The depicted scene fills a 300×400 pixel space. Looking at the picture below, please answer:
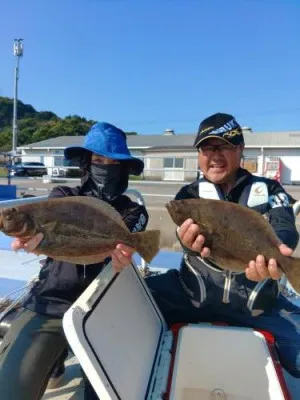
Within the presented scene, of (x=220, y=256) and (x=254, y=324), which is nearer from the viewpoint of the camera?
(x=220, y=256)

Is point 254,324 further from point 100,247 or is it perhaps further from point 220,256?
point 100,247

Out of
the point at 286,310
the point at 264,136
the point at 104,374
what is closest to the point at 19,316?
the point at 104,374

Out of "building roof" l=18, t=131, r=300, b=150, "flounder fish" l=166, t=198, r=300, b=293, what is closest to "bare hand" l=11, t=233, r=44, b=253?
"flounder fish" l=166, t=198, r=300, b=293

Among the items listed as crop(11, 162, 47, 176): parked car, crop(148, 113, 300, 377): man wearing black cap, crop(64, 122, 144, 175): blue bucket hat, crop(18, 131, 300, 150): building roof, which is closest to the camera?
crop(148, 113, 300, 377): man wearing black cap

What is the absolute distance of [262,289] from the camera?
8.30 ft

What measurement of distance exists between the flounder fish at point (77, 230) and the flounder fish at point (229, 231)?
0.90 ft

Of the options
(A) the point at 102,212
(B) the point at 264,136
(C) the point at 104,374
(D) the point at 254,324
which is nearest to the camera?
(C) the point at 104,374

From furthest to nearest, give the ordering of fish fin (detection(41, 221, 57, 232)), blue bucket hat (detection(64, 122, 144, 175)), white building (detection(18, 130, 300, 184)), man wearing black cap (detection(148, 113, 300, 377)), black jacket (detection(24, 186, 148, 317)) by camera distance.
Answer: white building (detection(18, 130, 300, 184)) → blue bucket hat (detection(64, 122, 144, 175)) → man wearing black cap (detection(148, 113, 300, 377)) → black jacket (detection(24, 186, 148, 317)) → fish fin (detection(41, 221, 57, 232))

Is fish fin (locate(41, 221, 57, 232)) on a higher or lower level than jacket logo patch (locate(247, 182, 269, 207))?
lower

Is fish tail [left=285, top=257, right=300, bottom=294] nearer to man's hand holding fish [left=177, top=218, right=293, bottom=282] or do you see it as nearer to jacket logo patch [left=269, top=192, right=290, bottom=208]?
man's hand holding fish [left=177, top=218, right=293, bottom=282]

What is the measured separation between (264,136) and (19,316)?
41086mm

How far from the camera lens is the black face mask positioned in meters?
2.71

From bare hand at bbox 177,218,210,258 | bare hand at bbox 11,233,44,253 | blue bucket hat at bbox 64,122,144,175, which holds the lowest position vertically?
bare hand at bbox 11,233,44,253

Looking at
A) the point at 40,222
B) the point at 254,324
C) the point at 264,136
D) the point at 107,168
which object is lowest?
the point at 254,324
